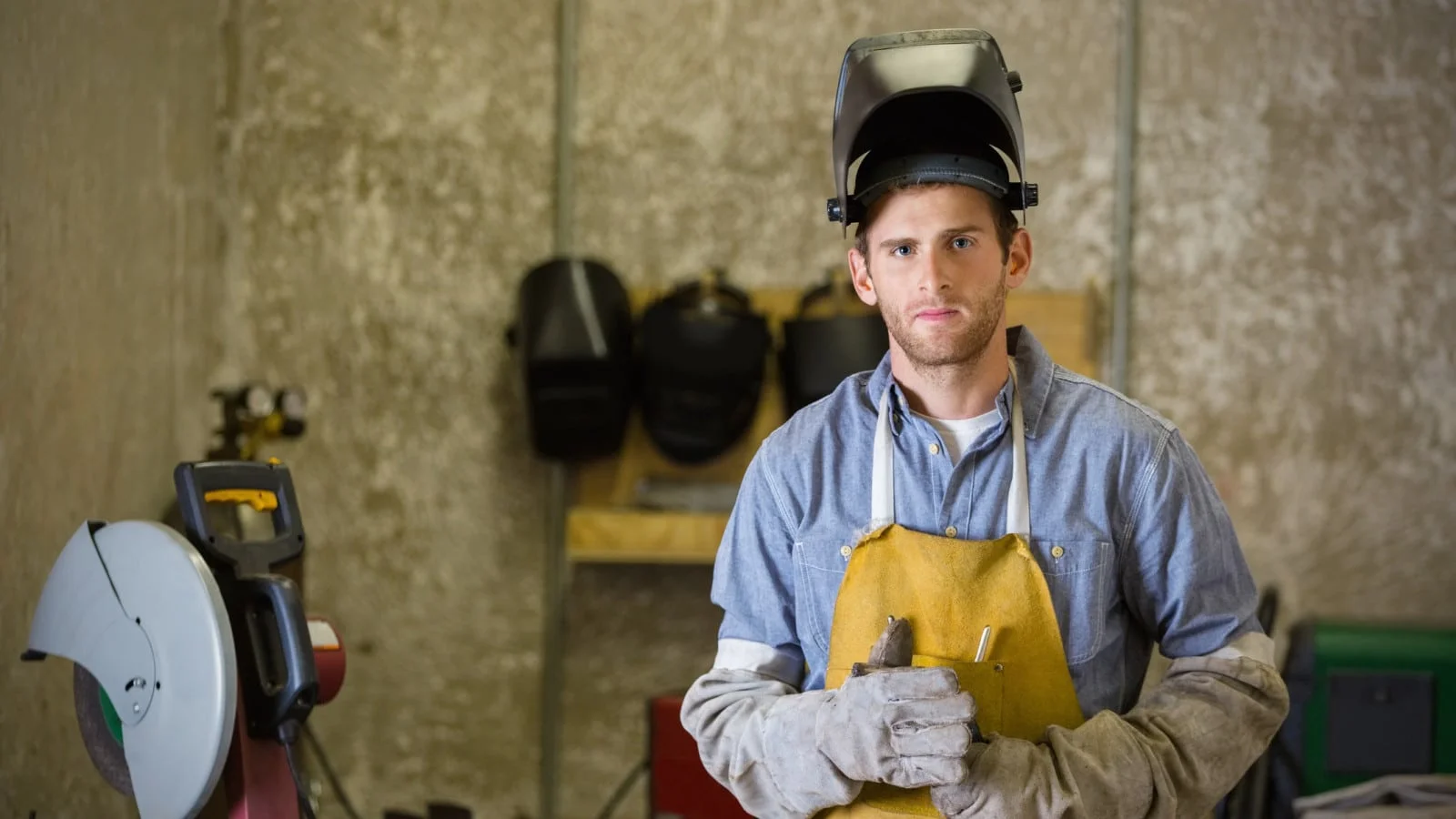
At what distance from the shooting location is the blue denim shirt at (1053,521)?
1.67 m

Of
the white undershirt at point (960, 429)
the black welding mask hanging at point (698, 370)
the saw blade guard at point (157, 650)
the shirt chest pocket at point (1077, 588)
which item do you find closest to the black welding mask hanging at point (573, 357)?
the black welding mask hanging at point (698, 370)

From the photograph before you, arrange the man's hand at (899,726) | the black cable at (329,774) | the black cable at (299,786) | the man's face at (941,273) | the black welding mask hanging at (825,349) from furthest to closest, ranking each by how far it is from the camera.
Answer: the black welding mask hanging at (825,349), the black cable at (329,774), the black cable at (299,786), the man's face at (941,273), the man's hand at (899,726)

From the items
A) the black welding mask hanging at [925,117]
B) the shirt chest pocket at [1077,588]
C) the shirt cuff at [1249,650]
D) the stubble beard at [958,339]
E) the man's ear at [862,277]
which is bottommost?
the shirt cuff at [1249,650]

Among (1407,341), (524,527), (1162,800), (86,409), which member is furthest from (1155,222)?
(86,409)

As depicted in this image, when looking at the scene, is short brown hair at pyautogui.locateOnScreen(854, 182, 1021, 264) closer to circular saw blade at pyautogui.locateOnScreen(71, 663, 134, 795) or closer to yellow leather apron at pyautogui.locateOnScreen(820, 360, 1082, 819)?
yellow leather apron at pyautogui.locateOnScreen(820, 360, 1082, 819)

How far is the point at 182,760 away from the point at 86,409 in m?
1.10

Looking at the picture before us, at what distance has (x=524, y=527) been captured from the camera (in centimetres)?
375

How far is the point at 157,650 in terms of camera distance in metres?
1.85

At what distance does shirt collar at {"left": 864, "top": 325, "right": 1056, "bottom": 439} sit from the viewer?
1752mm

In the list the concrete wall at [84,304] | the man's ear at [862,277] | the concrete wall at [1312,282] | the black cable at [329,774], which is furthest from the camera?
the concrete wall at [1312,282]

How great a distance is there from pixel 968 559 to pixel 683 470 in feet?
6.89

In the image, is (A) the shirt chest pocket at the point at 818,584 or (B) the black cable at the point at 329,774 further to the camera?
(B) the black cable at the point at 329,774

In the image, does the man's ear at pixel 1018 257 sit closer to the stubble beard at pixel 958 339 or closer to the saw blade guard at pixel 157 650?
the stubble beard at pixel 958 339

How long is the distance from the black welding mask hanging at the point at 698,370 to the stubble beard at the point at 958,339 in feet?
5.84
